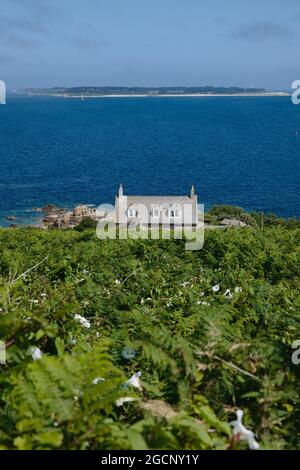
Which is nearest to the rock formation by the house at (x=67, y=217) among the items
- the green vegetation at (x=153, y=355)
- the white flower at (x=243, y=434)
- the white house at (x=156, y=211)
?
the white house at (x=156, y=211)

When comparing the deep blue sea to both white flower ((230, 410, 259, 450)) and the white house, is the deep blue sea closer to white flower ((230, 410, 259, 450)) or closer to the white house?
the white house

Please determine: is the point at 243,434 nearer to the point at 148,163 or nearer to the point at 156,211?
the point at 156,211

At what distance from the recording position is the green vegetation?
266 cm

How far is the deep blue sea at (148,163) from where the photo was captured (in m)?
73.8

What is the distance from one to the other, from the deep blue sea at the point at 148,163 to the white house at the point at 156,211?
39.0ft

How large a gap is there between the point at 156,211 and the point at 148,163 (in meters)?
57.1

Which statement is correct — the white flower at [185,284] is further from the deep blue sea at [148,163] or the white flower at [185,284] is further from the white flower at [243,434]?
the deep blue sea at [148,163]

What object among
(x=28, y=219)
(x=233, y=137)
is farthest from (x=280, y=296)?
(x=233, y=137)

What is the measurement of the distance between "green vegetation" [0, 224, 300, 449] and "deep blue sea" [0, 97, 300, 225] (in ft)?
167

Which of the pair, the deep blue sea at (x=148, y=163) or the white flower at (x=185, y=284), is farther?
the deep blue sea at (x=148, y=163)

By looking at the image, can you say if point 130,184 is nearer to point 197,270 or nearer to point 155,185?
point 155,185

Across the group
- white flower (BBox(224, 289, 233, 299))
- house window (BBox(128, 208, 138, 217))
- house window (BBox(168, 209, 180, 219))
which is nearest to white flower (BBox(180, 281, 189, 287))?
white flower (BBox(224, 289, 233, 299))

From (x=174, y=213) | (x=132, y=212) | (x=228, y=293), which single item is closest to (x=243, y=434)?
(x=228, y=293)
